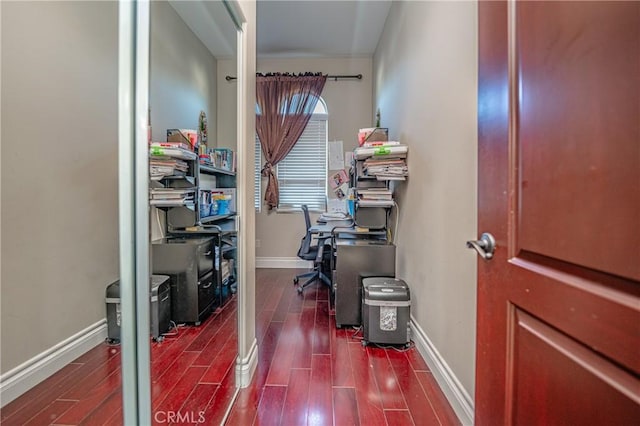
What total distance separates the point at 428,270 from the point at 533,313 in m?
1.35

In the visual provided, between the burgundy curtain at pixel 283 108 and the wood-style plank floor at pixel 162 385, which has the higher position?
the burgundy curtain at pixel 283 108

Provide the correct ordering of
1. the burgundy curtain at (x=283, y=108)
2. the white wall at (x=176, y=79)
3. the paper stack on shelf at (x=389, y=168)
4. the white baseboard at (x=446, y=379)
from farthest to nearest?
1. the burgundy curtain at (x=283, y=108)
2. the paper stack on shelf at (x=389, y=168)
3. the white baseboard at (x=446, y=379)
4. the white wall at (x=176, y=79)

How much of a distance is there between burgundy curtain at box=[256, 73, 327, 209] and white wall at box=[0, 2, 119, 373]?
11.6ft

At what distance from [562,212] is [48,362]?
1.46 m

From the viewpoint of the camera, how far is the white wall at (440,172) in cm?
148

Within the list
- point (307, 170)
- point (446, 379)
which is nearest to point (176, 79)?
point (446, 379)

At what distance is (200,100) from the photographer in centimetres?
184

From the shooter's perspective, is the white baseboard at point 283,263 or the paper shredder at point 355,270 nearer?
the paper shredder at point 355,270

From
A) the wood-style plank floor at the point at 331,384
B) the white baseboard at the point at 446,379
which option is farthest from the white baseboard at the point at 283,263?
the white baseboard at the point at 446,379

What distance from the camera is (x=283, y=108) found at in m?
Result: 4.41

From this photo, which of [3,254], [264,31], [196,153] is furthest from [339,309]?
[264,31]

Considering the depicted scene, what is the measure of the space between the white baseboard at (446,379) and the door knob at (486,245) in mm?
892

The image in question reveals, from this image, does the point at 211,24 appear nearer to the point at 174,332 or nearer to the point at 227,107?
the point at 227,107

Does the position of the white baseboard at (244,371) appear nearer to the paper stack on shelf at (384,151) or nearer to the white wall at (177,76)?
the white wall at (177,76)
